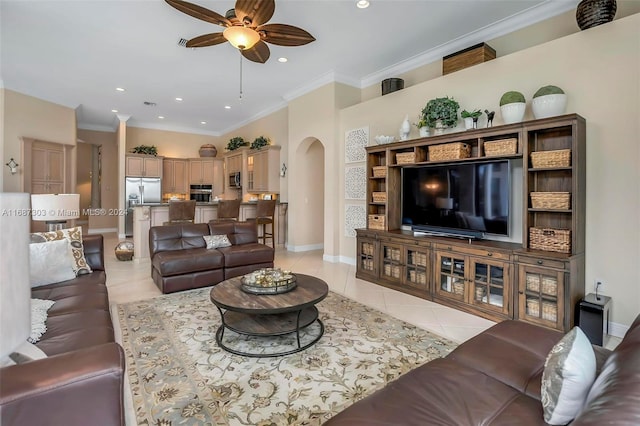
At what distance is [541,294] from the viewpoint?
9.44 ft

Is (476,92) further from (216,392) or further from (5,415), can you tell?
(5,415)

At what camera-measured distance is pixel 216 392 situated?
199 centimetres

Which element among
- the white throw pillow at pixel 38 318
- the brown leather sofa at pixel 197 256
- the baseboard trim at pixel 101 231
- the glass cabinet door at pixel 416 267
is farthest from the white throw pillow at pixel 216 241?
the baseboard trim at pixel 101 231

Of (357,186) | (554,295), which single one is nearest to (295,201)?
(357,186)

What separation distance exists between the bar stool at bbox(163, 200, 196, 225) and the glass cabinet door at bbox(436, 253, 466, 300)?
455cm

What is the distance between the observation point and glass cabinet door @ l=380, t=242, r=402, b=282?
4125mm

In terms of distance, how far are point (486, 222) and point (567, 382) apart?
8.73 feet

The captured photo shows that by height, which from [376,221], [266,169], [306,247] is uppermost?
[266,169]

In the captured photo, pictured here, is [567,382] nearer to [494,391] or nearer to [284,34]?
[494,391]

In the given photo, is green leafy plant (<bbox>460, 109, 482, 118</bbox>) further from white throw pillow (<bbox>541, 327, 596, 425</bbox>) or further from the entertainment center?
white throw pillow (<bbox>541, 327, 596, 425</bbox>)

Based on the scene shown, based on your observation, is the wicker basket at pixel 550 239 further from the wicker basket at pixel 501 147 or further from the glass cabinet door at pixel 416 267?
the glass cabinet door at pixel 416 267

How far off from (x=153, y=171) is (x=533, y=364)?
9.66 m

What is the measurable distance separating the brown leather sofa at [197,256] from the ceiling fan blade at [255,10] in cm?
275

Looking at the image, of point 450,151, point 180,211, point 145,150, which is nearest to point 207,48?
point 180,211
